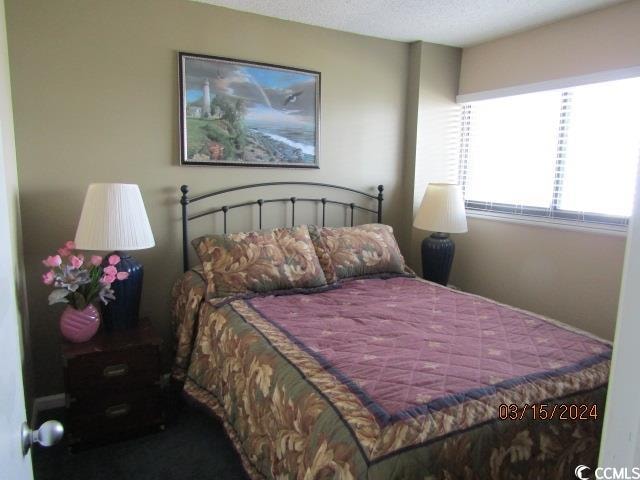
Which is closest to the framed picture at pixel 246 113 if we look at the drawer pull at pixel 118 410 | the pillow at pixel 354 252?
the pillow at pixel 354 252

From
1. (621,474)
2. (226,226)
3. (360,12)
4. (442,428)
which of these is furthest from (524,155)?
(621,474)

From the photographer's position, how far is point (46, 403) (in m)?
2.43

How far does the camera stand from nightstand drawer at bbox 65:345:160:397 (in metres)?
2.02

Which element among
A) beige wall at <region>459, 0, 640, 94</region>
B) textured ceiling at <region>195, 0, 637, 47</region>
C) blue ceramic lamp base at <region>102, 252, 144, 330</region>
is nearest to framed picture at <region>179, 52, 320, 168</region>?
textured ceiling at <region>195, 0, 637, 47</region>

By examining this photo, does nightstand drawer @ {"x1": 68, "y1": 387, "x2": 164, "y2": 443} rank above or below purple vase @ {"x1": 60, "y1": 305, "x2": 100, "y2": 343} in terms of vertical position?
below

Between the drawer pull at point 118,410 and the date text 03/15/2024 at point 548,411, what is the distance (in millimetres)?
1707

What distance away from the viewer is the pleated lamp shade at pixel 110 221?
6.84ft

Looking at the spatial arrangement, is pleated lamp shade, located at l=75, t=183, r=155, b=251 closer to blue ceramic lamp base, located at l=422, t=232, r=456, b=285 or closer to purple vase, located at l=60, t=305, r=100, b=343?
purple vase, located at l=60, t=305, r=100, b=343

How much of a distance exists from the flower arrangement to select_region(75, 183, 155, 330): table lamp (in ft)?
0.22

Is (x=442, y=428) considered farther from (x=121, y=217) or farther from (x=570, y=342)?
(x=121, y=217)

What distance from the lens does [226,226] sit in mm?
2852

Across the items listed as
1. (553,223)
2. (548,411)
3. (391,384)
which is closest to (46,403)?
(391,384)

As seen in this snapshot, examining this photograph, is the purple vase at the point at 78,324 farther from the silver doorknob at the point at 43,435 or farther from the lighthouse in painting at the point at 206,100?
the silver doorknob at the point at 43,435

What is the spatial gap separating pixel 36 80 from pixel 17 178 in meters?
0.51
